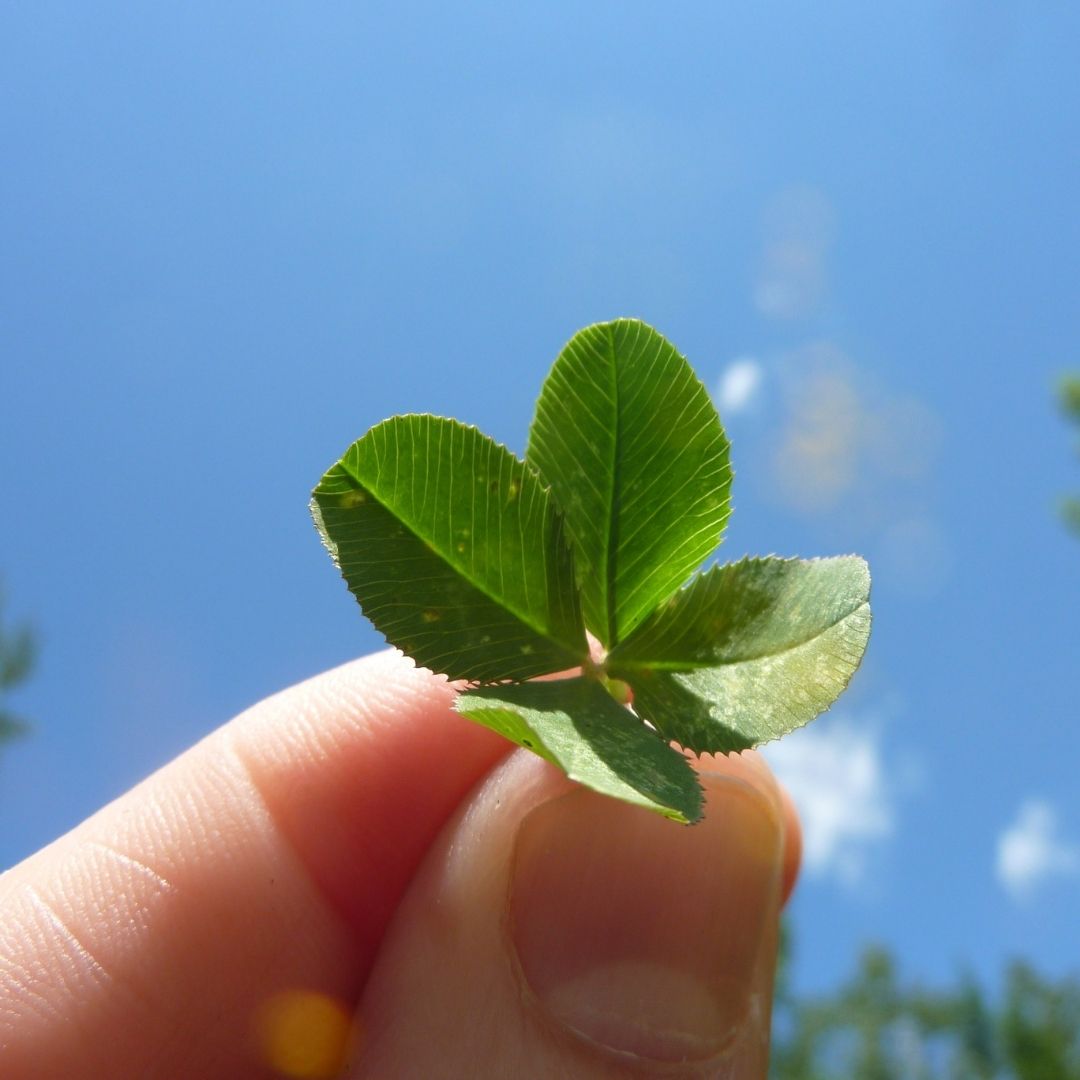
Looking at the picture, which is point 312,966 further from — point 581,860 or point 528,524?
point 528,524

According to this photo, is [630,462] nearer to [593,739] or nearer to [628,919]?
[593,739]

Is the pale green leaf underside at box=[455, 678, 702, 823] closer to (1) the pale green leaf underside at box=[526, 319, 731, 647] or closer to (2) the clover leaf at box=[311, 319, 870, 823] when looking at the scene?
(2) the clover leaf at box=[311, 319, 870, 823]

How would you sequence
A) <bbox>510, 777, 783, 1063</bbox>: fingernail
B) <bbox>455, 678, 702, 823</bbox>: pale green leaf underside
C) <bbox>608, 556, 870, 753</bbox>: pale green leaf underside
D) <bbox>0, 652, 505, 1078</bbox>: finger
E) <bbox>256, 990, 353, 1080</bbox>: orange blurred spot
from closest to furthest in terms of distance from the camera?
<bbox>455, 678, 702, 823</bbox>: pale green leaf underside → <bbox>608, 556, 870, 753</bbox>: pale green leaf underside → <bbox>510, 777, 783, 1063</bbox>: fingernail → <bbox>256, 990, 353, 1080</bbox>: orange blurred spot → <bbox>0, 652, 505, 1078</bbox>: finger

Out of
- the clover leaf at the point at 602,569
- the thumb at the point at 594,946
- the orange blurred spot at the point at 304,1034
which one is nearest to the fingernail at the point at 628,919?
the thumb at the point at 594,946

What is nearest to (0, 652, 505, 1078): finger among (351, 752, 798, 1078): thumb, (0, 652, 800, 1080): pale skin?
(0, 652, 800, 1080): pale skin

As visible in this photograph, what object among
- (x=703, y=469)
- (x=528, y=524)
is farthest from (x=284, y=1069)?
(x=703, y=469)

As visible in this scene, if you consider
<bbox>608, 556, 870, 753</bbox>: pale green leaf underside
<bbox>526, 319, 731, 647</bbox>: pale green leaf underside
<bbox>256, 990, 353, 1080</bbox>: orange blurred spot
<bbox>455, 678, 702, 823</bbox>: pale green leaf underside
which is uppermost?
<bbox>526, 319, 731, 647</bbox>: pale green leaf underside

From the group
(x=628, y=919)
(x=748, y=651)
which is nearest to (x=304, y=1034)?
(x=628, y=919)
